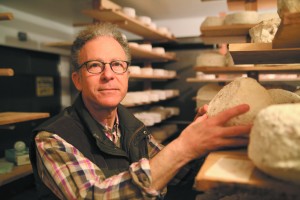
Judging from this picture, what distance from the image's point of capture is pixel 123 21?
3389mm

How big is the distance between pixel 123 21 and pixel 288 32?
2863mm

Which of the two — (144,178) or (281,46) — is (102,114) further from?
(281,46)

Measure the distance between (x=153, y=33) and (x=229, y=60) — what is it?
1.81 meters

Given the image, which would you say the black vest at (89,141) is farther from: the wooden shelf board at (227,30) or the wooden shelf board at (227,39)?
the wooden shelf board at (227,39)

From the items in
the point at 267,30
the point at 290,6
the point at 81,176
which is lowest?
the point at 81,176

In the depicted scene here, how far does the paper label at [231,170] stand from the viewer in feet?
1.87

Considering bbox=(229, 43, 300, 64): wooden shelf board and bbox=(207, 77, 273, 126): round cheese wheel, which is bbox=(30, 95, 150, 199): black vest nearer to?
bbox=(207, 77, 273, 126): round cheese wheel

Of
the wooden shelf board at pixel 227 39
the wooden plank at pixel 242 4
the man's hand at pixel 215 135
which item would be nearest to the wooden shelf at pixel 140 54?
the wooden shelf board at pixel 227 39

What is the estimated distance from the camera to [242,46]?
945 millimetres

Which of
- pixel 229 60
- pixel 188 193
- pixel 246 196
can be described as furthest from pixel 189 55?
pixel 246 196

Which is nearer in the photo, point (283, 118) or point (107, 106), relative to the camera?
point (283, 118)

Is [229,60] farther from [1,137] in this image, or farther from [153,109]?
[1,137]

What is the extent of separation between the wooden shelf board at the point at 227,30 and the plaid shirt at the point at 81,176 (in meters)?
2.13

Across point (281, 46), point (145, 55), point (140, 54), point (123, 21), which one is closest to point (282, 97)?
point (281, 46)
